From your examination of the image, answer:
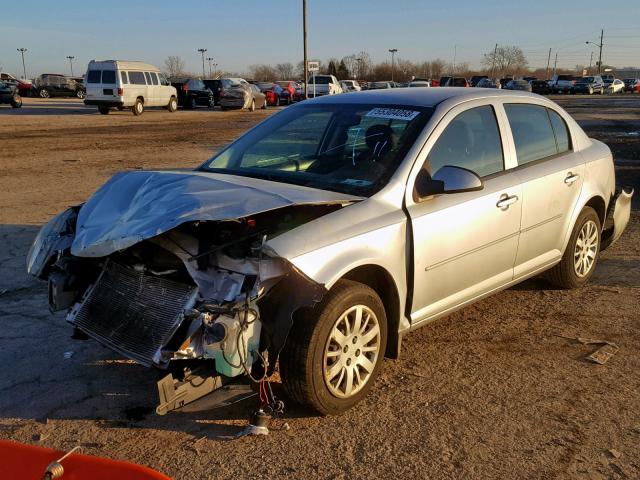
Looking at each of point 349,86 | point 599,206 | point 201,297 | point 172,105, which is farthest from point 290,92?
point 201,297

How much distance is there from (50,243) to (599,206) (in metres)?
4.74

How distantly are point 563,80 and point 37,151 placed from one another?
203 ft

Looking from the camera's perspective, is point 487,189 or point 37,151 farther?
point 37,151

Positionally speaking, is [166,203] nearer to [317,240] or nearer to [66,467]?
[317,240]

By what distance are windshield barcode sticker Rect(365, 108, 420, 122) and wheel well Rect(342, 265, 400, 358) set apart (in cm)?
118

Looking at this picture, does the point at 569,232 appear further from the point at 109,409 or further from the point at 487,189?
the point at 109,409

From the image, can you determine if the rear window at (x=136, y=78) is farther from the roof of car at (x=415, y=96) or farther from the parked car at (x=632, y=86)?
the parked car at (x=632, y=86)

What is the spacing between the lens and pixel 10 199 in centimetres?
962

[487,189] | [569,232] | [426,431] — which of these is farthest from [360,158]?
[569,232]

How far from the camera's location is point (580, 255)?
573 centimetres

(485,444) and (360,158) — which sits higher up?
(360,158)

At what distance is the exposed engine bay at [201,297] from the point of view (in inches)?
126

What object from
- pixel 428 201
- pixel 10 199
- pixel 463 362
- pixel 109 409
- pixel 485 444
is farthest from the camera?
pixel 10 199

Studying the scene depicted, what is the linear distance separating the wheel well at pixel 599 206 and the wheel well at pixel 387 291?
274cm
